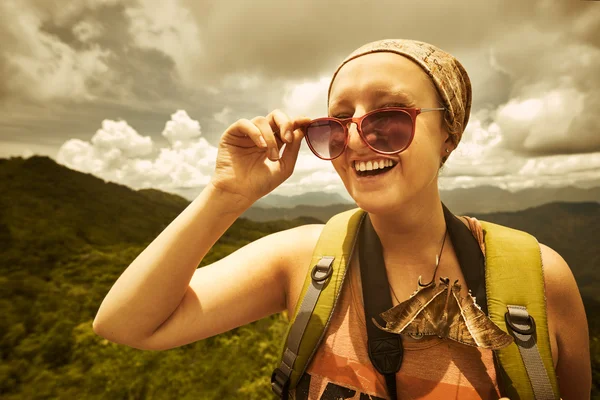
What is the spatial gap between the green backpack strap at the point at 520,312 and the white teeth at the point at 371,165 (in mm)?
921

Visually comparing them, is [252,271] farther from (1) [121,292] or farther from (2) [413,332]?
(2) [413,332]

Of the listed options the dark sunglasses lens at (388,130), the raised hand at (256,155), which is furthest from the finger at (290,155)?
the dark sunglasses lens at (388,130)

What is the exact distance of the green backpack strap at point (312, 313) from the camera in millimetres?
1576

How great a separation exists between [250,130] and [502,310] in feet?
5.91

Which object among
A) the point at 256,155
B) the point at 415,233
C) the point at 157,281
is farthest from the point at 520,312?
the point at 157,281

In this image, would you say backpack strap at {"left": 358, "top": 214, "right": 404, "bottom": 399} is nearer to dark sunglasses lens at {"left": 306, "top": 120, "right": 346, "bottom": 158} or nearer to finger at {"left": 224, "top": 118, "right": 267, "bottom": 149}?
dark sunglasses lens at {"left": 306, "top": 120, "right": 346, "bottom": 158}

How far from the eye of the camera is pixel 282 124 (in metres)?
1.68

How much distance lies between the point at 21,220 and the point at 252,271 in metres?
8.40

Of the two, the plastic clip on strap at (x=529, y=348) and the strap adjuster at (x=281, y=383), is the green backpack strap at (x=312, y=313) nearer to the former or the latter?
the strap adjuster at (x=281, y=383)

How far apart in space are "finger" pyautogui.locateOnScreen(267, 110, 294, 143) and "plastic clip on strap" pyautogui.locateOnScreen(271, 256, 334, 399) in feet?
2.86

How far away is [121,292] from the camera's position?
61.3 inches

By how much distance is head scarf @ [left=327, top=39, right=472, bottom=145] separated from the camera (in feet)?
5.23

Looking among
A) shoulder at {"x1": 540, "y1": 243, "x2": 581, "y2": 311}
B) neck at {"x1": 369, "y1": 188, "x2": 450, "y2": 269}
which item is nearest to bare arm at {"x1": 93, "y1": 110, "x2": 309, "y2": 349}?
neck at {"x1": 369, "y1": 188, "x2": 450, "y2": 269}

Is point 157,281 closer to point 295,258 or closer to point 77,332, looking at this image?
point 295,258
